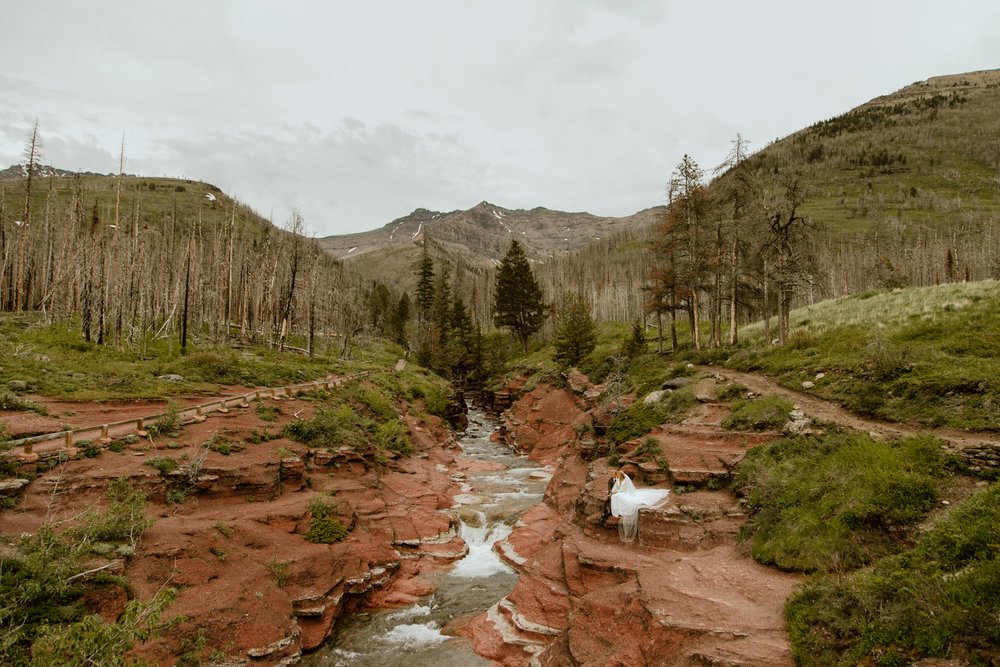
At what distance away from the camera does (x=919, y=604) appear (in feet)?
22.7

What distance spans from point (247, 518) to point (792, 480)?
15.7 metres

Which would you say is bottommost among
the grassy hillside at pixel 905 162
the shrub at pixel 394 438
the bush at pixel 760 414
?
the shrub at pixel 394 438

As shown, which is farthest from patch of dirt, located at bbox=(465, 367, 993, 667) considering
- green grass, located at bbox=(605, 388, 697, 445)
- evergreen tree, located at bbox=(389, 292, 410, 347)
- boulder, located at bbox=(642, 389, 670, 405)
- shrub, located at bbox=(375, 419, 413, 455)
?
evergreen tree, located at bbox=(389, 292, 410, 347)

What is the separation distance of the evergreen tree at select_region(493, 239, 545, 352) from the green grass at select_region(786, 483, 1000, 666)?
183 ft

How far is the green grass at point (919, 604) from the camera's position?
629 cm

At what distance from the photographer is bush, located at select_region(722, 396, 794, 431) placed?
628 inches

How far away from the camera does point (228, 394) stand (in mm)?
24969

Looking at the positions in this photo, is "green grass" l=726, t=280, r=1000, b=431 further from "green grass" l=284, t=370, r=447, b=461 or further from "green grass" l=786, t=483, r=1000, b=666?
"green grass" l=284, t=370, r=447, b=461

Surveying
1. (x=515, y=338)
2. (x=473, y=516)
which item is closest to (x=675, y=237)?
(x=473, y=516)

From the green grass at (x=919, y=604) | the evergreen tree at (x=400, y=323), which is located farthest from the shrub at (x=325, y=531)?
the evergreen tree at (x=400, y=323)

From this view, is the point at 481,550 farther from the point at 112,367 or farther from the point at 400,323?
the point at 400,323

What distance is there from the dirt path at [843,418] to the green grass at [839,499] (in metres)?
0.85

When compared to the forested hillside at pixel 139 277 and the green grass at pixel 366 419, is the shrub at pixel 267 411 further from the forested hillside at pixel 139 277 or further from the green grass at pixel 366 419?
the forested hillside at pixel 139 277

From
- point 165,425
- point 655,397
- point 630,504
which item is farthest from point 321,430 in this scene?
point 655,397
